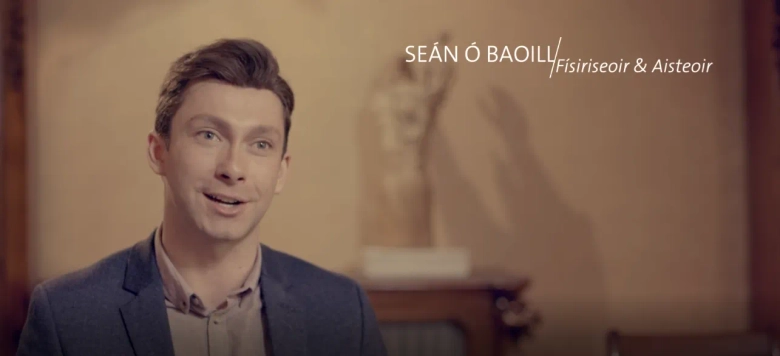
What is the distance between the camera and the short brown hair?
1.31 meters

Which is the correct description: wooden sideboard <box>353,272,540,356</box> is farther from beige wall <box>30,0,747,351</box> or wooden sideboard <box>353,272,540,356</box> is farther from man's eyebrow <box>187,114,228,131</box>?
man's eyebrow <box>187,114,228,131</box>

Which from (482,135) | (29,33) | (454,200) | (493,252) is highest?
(29,33)

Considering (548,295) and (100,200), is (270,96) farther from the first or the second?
(548,295)

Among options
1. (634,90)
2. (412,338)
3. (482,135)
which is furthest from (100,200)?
(634,90)

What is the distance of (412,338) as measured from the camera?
1654 millimetres

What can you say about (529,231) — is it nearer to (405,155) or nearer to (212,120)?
(405,155)

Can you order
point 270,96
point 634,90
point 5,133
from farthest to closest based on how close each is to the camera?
point 634,90
point 5,133
point 270,96

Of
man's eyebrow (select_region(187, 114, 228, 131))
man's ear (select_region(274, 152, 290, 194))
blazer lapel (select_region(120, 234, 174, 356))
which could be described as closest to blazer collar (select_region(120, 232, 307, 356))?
blazer lapel (select_region(120, 234, 174, 356))

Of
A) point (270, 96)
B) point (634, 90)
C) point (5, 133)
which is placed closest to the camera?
point (270, 96)

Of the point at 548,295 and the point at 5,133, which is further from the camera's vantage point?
the point at 548,295

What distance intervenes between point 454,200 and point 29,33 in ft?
3.04

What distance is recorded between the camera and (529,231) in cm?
172

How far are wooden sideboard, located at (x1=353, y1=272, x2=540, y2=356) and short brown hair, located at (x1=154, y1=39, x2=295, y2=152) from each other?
44 centimetres

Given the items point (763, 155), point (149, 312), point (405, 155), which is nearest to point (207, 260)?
point (149, 312)
